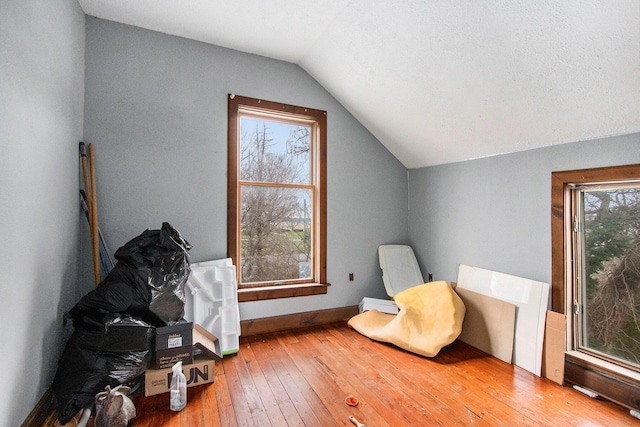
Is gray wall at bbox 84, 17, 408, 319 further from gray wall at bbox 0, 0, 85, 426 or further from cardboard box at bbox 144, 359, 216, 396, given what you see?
cardboard box at bbox 144, 359, 216, 396

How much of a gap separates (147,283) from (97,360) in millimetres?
511

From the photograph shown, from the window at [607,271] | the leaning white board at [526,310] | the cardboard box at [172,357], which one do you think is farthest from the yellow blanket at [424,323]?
the cardboard box at [172,357]

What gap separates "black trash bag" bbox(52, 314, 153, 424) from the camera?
5.97 feet

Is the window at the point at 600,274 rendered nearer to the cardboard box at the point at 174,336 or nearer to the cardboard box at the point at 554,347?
the cardboard box at the point at 554,347

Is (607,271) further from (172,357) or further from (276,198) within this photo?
(172,357)

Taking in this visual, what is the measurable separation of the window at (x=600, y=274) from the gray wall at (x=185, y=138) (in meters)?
1.91

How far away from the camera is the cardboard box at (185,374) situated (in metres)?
2.03

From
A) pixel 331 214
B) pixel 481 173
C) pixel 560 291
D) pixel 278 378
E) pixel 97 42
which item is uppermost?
pixel 97 42

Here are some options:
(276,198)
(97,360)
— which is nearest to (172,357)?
(97,360)

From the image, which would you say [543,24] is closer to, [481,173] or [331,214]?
[481,173]

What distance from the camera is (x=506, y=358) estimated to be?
8.47ft

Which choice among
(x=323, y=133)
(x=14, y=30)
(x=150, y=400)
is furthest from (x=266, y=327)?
(x=14, y=30)

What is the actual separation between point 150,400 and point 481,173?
330 centimetres

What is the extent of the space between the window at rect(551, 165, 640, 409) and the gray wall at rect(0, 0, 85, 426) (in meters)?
3.42
